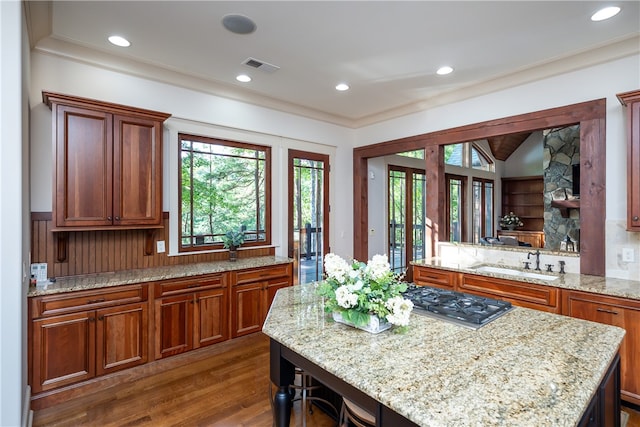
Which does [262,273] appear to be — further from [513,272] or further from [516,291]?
[513,272]

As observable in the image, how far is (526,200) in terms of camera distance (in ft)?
29.6

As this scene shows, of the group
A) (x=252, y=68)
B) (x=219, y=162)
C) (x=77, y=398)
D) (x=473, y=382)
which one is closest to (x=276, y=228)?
(x=219, y=162)

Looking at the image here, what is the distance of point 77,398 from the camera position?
2.54 m

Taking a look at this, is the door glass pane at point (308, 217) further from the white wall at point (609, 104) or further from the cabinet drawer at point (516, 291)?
the white wall at point (609, 104)

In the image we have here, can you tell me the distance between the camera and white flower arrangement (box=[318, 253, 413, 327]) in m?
1.54

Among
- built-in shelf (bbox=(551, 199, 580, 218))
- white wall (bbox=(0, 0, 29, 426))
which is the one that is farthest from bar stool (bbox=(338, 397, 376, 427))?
built-in shelf (bbox=(551, 199, 580, 218))

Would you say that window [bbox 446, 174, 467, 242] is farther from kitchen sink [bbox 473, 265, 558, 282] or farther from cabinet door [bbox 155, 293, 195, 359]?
cabinet door [bbox 155, 293, 195, 359]

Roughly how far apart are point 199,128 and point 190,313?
1.99 meters

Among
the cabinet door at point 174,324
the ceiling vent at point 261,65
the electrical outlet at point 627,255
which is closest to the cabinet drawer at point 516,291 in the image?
the electrical outlet at point 627,255

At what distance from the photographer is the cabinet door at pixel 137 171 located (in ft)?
9.45

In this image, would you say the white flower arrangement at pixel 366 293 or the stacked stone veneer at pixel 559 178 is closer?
the white flower arrangement at pixel 366 293

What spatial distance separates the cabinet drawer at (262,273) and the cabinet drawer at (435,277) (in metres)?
1.54

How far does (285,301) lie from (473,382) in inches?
51.4

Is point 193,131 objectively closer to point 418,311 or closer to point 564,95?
point 418,311
